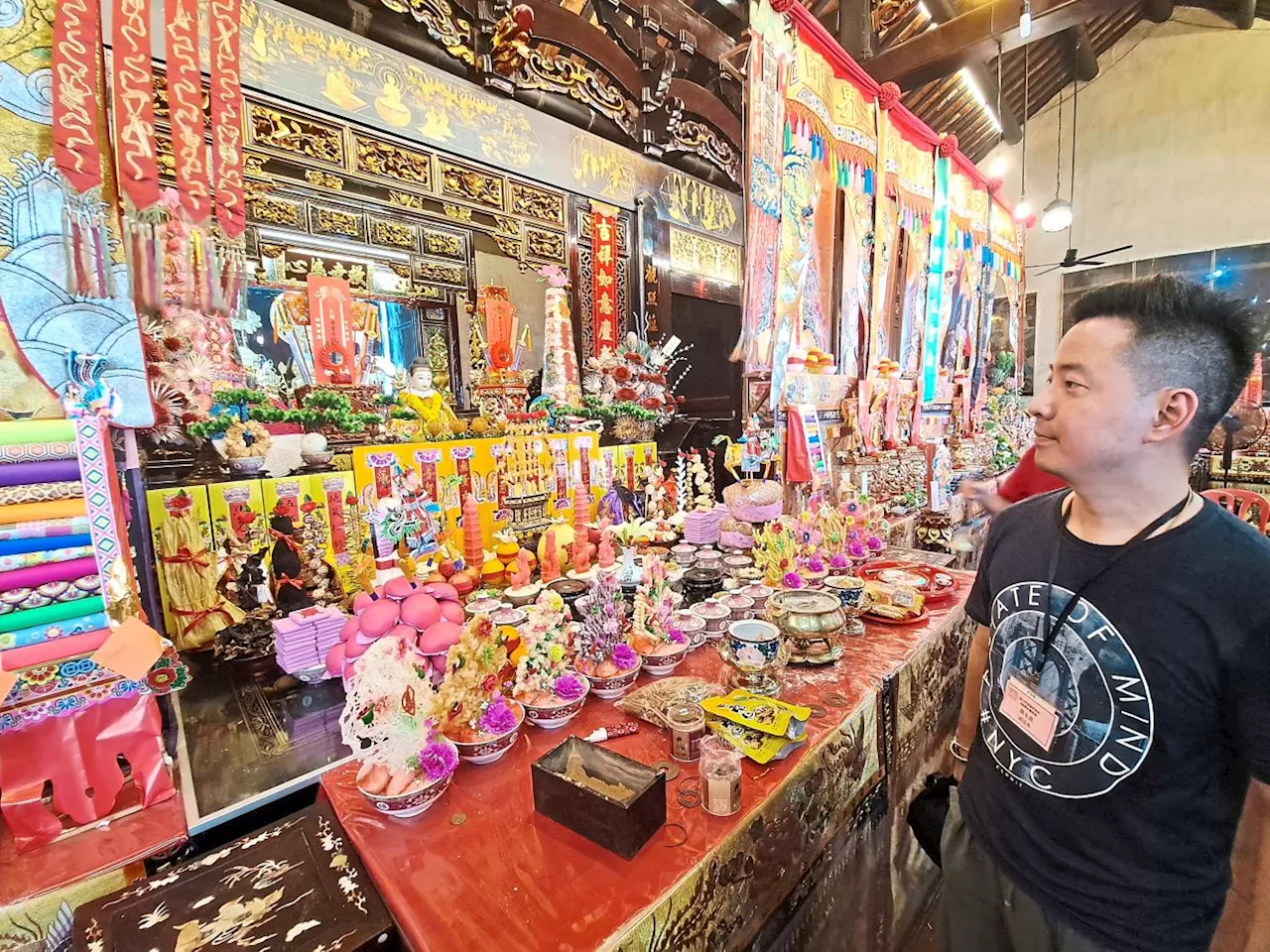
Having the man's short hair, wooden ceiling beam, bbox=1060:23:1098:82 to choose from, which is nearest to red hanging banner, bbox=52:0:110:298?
the man's short hair

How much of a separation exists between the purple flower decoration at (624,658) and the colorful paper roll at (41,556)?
1439 millimetres

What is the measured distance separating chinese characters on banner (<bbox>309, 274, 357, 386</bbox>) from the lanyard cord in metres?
2.72

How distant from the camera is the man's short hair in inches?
40.2

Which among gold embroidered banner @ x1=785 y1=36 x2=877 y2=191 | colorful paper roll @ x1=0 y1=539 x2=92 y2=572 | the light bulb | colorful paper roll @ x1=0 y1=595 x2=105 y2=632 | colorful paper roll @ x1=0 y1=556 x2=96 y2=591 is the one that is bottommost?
colorful paper roll @ x1=0 y1=595 x2=105 y2=632

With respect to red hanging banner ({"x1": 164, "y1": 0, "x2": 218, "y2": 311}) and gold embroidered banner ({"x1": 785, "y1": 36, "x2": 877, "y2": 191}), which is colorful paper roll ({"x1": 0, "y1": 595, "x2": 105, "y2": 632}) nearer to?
red hanging banner ({"x1": 164, "y1": 0, "x2": 218, "y2": 311})

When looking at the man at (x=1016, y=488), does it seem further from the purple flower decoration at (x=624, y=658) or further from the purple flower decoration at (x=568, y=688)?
the purple flower decoration at (x=568, y=688)

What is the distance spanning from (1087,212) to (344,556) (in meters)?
13.0

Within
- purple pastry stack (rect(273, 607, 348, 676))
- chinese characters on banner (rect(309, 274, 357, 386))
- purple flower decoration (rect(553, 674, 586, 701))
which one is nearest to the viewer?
purple flower decoration (rect(553, 674, 586, 701))

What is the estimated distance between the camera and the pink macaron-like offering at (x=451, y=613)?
174 centimetres

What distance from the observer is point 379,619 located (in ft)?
5.53

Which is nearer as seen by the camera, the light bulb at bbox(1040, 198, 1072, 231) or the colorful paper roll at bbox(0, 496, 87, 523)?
the colorful paper roll at bbox(0, 496, 87, 523)

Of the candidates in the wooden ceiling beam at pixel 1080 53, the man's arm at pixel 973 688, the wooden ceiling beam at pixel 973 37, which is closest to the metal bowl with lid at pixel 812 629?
the man's arm at pixel 973 688

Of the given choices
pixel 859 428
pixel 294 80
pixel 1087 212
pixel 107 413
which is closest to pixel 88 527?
pixel 107 413

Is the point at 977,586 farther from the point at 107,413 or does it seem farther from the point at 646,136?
the point at 646,136
